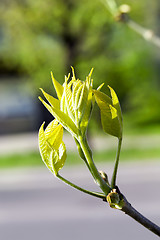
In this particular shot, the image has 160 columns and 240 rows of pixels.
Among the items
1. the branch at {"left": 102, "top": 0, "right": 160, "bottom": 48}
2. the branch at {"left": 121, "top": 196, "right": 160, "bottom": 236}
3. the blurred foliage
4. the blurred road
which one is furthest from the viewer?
the blurred foliage

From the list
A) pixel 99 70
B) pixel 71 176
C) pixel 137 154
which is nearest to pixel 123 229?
pixel 71 176

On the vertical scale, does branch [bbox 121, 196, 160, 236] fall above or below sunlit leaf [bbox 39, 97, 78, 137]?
below

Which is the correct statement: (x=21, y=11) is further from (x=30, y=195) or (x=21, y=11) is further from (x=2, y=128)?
(x=2, y=128)

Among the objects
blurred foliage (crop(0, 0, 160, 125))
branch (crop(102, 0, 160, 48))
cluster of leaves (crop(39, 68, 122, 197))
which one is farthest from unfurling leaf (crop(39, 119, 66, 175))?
blurred foliage (crop(0, 0, 160, 125))

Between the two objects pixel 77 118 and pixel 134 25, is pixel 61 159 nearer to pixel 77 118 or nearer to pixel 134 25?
pixel 77 118

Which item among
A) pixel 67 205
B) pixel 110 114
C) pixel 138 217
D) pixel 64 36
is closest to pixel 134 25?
pixel 110 114

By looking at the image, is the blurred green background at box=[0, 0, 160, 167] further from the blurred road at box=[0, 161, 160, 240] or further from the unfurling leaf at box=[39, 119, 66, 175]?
the unfurling leaf at box=[39, 119, 66, 175]

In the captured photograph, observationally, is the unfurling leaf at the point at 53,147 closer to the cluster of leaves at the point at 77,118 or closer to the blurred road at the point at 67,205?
the cluster of leaves at the point at 77,118
